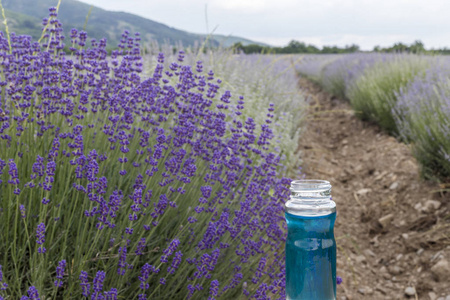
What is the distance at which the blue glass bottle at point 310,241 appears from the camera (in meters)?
1.02

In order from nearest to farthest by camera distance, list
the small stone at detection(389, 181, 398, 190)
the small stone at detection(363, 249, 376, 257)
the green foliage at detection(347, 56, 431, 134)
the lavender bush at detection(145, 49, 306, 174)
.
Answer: the small stone at detection(363, 249, 376, 257)
the small stone at detection(389, 181, 398, 190)
the lavender bush at detection(145, 49, 306, 174)
the green foliage at detection(347, 56, 431, 134)

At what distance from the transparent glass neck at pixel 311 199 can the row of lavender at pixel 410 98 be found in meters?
3.33

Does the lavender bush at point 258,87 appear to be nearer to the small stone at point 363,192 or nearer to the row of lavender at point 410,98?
the small stone at point 363,192

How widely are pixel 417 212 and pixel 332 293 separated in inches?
151

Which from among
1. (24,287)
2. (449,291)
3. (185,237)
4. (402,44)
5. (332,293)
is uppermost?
(402,44)

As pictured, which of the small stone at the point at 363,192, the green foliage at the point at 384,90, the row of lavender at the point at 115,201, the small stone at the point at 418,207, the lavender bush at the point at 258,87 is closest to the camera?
the row of lavender at the point at 115,201

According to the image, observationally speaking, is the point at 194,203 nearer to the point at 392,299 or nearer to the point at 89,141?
the point at 89,141

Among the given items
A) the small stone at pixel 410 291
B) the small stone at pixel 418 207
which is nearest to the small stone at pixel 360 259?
the small stone at pixel 410 291

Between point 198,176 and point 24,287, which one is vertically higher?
point 198,176

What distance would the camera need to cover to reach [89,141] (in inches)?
97.4

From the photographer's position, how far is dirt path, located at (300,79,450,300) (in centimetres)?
371

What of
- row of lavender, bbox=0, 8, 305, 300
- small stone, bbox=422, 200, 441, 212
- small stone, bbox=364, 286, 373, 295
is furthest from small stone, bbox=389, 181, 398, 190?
row of lavender, bbox=0, 8, 305, 300

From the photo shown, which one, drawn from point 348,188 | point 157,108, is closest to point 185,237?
point 157,108

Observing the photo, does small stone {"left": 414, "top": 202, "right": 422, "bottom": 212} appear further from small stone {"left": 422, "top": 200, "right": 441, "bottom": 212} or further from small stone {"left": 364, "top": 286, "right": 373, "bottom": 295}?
small stone {"left": 364, "top": 286, "right": 373, "bottom": 295}
